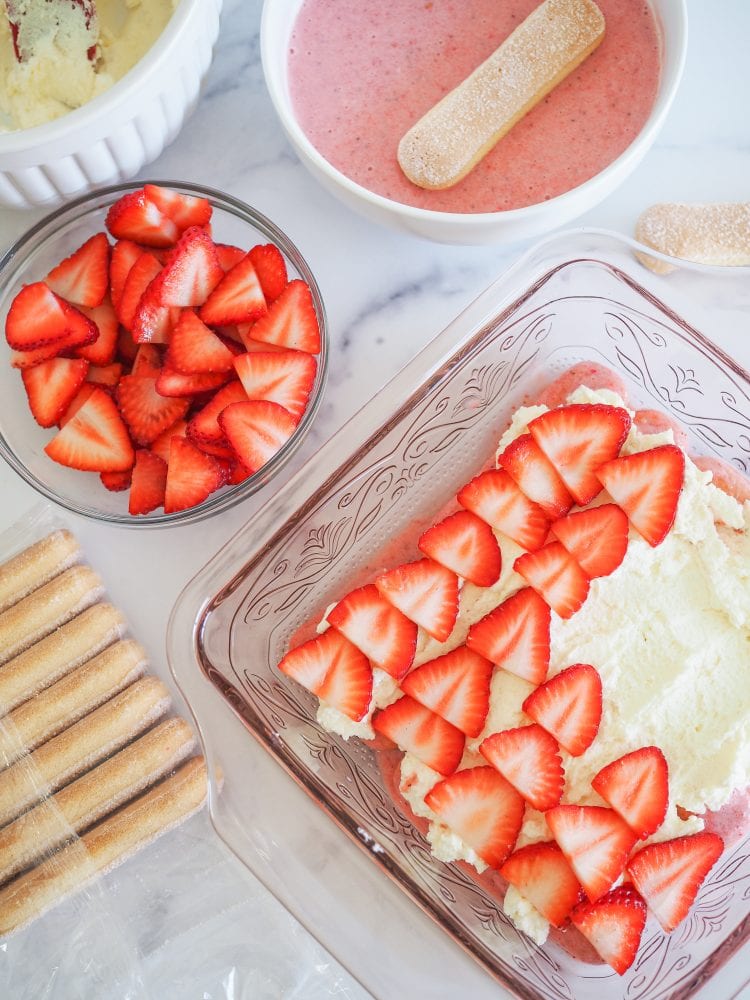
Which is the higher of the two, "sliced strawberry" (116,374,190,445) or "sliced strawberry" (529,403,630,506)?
"sliced strawberry" (116,374,190,445)

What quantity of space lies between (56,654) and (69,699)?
8 cm

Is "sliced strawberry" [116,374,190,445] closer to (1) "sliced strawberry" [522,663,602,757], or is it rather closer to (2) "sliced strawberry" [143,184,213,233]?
(2) "sliced strawberry" [143,184,213,233]

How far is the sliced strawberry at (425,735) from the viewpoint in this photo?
150 centimetres

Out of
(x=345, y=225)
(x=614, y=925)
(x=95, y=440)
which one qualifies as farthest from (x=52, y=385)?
(x=614, y=925)

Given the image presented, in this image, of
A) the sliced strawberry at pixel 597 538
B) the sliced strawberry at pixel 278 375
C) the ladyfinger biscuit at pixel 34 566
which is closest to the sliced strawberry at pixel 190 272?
the sliced strawberry at pixel 278 375

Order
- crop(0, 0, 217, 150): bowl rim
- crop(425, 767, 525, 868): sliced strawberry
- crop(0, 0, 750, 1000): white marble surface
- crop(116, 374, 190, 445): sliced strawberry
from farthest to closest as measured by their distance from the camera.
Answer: crop(0, 0, 750, 1000): white marble surface → crop(116, 374, 190, 445): sliced strawberry → crop(425, 767, 525, 868): sliced strawberry → crop(0, 0, 217, 150): bowl rim

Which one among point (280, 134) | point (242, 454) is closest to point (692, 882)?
point (242, 454)

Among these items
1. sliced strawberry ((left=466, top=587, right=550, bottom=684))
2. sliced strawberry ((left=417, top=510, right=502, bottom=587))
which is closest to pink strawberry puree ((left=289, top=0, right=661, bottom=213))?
sliced strawberry ((left=417, top=510, right=502, bottom=587))

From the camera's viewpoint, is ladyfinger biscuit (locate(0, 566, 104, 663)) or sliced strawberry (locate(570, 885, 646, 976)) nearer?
sliced strawberry (locate(570, 885, 646, 976))

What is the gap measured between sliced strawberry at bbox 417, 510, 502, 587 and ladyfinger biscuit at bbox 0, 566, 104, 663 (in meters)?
0.61

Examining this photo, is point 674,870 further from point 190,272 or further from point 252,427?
point 190,272

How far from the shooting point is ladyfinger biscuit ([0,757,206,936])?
63.7 inches

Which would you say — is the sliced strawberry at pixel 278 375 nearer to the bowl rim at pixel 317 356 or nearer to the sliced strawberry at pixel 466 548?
the bowl rim at pixel 317 356

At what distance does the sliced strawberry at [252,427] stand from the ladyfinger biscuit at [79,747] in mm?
457
